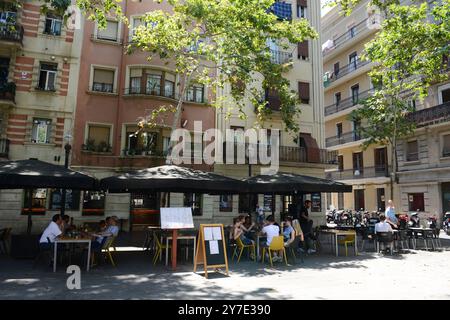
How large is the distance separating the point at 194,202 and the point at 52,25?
12764mm

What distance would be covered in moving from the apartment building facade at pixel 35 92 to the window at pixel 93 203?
4.86 ft

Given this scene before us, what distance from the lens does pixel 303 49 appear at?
991 inches

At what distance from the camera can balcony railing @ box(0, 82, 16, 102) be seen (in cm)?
1773

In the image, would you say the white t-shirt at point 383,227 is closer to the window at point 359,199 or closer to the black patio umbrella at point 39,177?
the black patio umbrella at point 39,177

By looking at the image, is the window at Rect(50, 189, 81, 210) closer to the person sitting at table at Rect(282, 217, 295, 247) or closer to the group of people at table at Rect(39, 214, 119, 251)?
the group of people at table at Rect(39, 214, 119, 251)

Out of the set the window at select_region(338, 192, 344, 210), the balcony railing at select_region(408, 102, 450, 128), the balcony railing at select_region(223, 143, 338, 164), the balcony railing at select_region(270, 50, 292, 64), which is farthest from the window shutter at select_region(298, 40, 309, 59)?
the window at select_region(338, 192, 344, 210)

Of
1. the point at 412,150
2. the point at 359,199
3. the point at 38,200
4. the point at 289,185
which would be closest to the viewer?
the point at 289,185

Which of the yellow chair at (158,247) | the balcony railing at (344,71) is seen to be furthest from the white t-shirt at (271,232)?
the balcony railing at (344,71)

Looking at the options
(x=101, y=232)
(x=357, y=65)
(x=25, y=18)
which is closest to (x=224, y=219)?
(x=101, y=232)

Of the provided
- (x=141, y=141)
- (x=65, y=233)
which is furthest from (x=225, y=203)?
(x=65, y=233)

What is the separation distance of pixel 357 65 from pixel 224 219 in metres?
21.9

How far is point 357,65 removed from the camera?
33.8 metres

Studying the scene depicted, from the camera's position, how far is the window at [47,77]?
19156 millimetres

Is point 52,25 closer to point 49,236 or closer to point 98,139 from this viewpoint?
point 98,139
